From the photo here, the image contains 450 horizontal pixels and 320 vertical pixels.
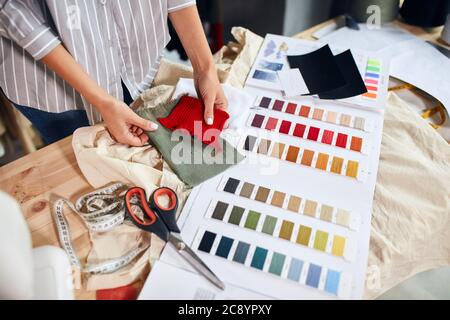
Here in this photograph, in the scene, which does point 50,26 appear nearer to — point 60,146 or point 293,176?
point 60,146

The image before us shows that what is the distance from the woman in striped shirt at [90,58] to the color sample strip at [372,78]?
342 millimetres

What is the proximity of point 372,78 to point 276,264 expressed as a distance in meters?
0.56

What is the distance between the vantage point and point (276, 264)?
0.60 meters

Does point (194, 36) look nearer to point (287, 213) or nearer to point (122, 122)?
point (122, 122)

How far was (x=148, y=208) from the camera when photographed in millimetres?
647

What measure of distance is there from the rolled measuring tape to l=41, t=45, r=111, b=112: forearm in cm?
16

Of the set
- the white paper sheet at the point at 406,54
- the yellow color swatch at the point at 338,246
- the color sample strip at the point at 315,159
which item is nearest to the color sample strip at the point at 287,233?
the yellow color swatch at the point at 338,246

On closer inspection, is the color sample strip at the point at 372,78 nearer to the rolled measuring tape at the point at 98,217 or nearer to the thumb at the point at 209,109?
the thumb at the point at 209,109

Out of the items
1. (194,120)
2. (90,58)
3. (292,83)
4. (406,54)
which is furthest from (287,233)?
(406,54)

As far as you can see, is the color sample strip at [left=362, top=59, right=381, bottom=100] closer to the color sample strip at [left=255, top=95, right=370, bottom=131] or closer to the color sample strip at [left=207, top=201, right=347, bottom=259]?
the color sample strip at [left=255, top=95, right=370, bottom=131]

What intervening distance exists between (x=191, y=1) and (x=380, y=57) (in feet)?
1.65

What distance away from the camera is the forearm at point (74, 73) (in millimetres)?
701
